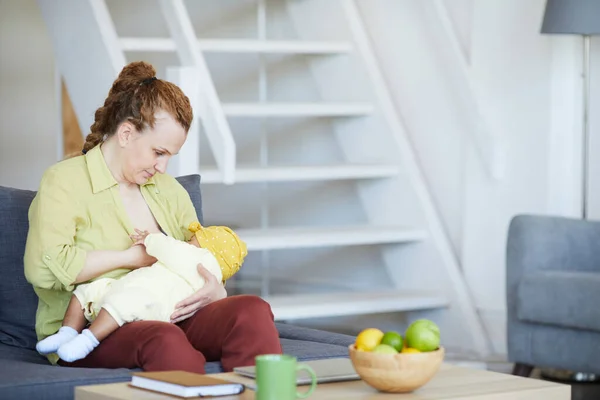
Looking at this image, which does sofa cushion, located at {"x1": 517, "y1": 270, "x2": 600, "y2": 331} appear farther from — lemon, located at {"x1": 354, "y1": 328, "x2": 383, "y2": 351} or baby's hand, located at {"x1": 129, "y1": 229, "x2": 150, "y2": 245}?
lemon, located at {"x1": 354, "y1": 328, "x2": 383, "y2": 351}

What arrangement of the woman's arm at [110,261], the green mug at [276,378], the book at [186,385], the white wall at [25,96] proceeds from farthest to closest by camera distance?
the white wall at [25,96] < the woman's arm at [110,261] < the book at [186,385] < the green mug at [276,378]

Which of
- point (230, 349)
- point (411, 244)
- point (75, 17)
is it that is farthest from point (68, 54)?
point (230, 349)

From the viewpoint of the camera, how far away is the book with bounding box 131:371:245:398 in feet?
6.23

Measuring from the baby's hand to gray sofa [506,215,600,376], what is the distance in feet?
5.80

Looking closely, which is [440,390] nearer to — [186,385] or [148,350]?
[186,385]

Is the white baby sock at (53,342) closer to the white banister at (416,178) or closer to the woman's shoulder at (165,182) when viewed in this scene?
the woman's shoulder at (165,182)

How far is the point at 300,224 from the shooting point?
228 inches

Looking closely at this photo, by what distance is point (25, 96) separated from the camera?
21.3 ft

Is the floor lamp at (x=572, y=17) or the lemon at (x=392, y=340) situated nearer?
the lemon at (x=392, y=340)

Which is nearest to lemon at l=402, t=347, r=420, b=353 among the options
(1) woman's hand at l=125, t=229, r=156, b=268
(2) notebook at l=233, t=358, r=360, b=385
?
(2) notebook at l=233, t=358, r=360, b=385

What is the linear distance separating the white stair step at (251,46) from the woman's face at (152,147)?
6.18 ft

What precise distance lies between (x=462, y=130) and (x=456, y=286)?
0.68m

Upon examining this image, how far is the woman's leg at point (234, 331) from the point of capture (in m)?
2.39

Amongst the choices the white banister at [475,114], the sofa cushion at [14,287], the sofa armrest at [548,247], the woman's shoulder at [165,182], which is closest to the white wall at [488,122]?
the white banister at [475,114]
